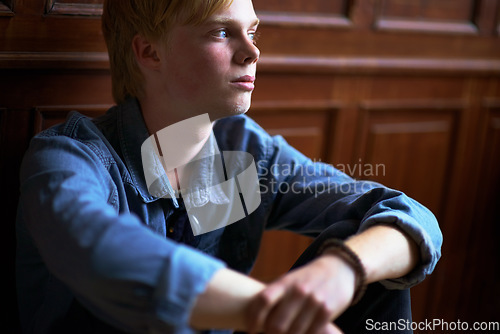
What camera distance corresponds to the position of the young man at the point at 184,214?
76 cm

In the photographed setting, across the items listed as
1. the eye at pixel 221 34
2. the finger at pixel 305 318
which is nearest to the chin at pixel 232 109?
the eye at pixel 221 34

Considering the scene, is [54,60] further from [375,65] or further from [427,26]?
[427,26]

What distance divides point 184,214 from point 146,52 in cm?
32

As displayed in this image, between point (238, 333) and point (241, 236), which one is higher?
point (241, 236)

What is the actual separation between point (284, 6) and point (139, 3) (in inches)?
21.5

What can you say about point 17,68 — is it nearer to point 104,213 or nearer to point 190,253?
point 104,213

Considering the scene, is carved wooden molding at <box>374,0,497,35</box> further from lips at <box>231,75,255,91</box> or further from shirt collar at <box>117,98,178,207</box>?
shirt collar at <box>117,98,178,207</box>

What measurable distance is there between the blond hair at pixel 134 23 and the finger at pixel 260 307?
1.69 ft

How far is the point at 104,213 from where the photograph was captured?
80 cm

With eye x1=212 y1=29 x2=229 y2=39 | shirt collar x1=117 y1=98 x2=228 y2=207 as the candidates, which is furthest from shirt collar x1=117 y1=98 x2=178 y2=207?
eye x1=212 y1=29 x2=229 y2=39

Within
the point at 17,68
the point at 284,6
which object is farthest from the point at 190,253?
the point at 284,6

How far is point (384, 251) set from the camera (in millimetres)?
926

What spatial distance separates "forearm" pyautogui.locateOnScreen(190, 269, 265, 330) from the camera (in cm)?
76

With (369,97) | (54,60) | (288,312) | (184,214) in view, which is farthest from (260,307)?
(369,97)
